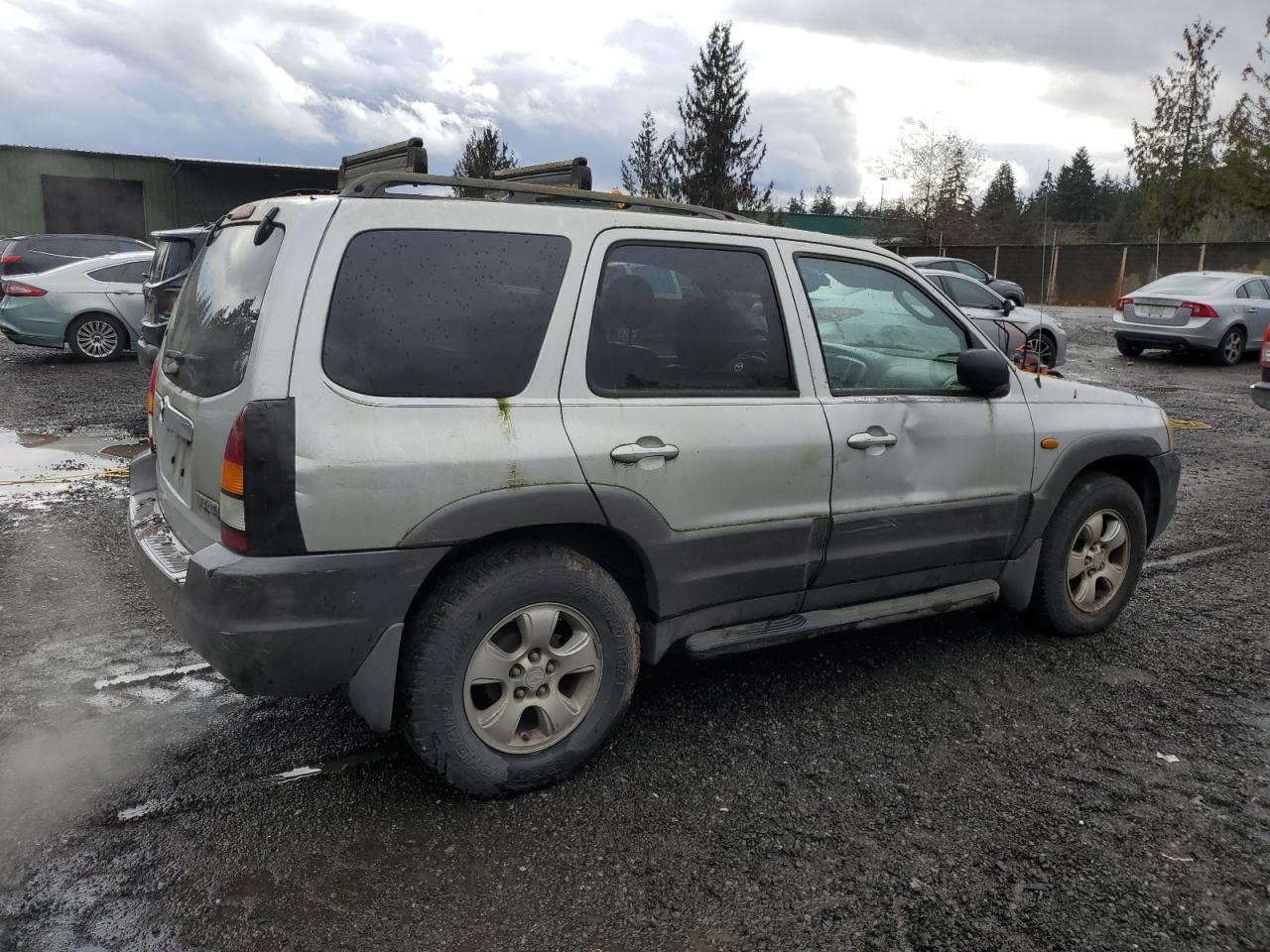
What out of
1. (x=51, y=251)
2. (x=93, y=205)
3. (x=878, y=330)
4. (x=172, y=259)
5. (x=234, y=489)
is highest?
(x=93, y=205)

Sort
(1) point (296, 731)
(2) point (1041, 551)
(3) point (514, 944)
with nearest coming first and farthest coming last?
1. (3) point (514, 944)
2. (1) point (296, 731)
3. (2) point (1041, 551)

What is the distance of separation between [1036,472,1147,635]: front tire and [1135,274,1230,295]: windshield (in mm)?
14145

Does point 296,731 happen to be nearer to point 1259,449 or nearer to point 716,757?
point 716,757

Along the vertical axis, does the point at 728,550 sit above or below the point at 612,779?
above

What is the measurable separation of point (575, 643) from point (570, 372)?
2.90ft

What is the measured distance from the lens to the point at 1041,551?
446cm

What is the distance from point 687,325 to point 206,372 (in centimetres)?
159

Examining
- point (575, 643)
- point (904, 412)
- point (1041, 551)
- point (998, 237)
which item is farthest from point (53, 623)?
point (998, 237)

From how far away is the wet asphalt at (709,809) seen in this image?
2652 millimetres

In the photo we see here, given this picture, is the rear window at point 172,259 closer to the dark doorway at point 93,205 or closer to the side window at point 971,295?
the side window at point 971,295

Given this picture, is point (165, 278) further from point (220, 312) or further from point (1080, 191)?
point (1080, 191)

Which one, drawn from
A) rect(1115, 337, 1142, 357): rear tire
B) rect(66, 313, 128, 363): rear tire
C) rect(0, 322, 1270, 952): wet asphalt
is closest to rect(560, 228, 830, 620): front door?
rect(0, 322, 1270, 952): wet asphalt

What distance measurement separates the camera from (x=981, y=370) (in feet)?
13.0

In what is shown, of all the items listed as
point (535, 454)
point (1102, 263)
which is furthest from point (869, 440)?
point (1102, 263)
